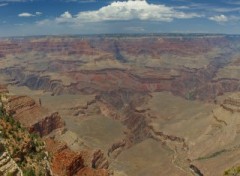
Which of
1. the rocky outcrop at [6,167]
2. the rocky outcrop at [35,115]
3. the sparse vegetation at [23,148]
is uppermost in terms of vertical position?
the rocky outcrop at [6,167]

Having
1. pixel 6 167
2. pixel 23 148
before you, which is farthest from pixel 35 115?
pixel 6 167

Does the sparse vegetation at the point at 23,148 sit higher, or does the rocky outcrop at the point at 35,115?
the sparse vegetation at the point at 23,148

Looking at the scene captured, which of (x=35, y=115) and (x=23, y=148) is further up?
(x=23, y=148)

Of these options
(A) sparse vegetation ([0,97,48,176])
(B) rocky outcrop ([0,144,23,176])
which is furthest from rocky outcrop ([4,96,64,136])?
(B) rocky outcrop ([0,144,23,176])

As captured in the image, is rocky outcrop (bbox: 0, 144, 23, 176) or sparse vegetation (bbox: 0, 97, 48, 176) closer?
rocky outcrop (bbox: 0, 144, 23, 176)

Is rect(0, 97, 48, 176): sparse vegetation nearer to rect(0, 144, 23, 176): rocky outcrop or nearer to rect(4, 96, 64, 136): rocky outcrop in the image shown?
rect(0, 144, 23, 176): rocky outcrop

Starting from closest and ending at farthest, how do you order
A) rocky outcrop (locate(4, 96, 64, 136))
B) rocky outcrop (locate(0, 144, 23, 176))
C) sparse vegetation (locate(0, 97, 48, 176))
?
rocky outcrop (locate(0, 144, 23, 176)), sparse vegetation (locate(0, 97, 48, 176)), rocky outcrop (locate(4, 96, 64, 136))

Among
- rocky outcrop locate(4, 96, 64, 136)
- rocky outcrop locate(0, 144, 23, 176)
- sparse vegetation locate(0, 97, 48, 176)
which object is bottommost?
rocky outcrop locate(4, 96, 64, 136)

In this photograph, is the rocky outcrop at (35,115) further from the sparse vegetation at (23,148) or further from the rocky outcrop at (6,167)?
the rocky outcrop at (6,167)

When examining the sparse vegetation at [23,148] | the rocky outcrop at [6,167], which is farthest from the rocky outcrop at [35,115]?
the rocky outcrop at [6,167]

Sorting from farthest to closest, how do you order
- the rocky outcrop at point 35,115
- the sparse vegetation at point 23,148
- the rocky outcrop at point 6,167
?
the rocky outcrop at point 35,115 < the sparse vegetation at point 23,148 < the rocky outcrop at point 6,167

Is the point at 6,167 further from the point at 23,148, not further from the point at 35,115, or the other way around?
the point at 35,115
